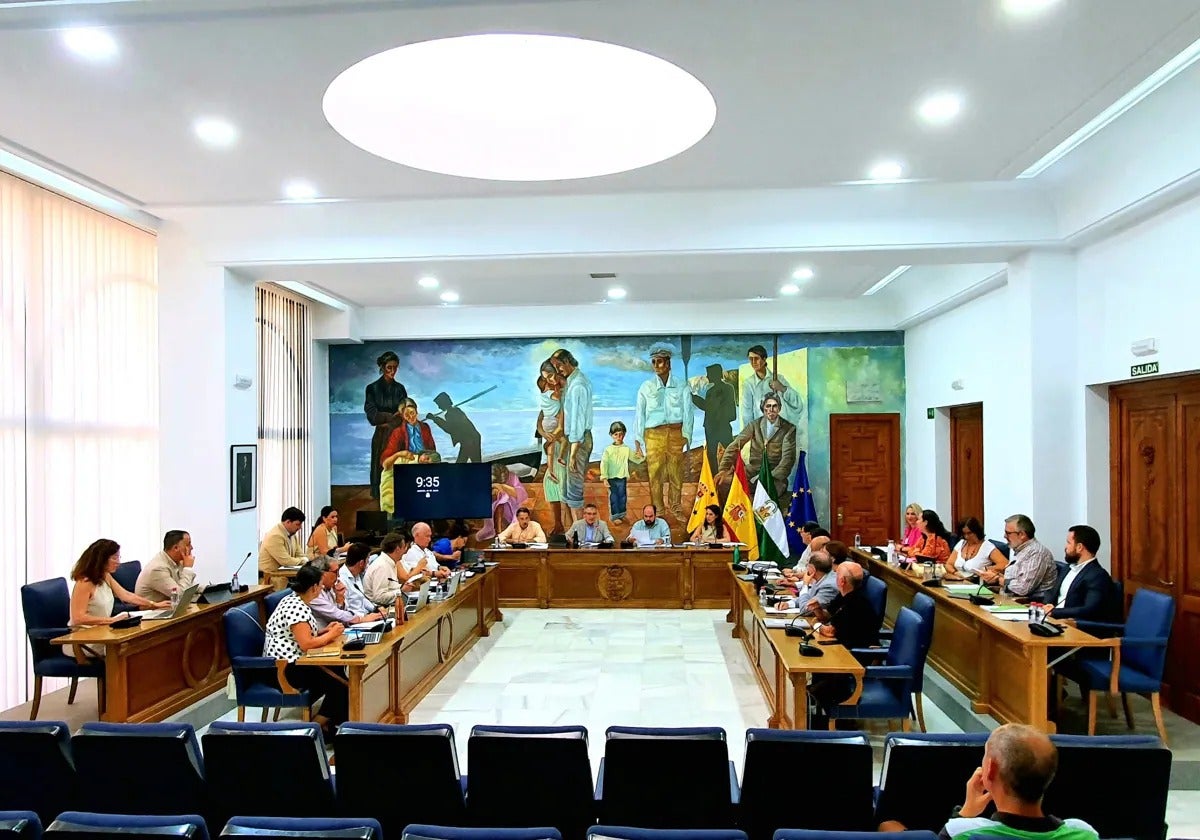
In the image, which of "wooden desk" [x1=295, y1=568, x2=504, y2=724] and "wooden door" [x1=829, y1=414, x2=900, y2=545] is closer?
"wooden desk" [x1=295, y1=568, x2=504, y2=724]

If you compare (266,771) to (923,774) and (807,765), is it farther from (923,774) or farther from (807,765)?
(923,774)

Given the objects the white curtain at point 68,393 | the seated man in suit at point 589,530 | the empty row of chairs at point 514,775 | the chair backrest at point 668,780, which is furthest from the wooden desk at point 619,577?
the chair backrest at point 668,780

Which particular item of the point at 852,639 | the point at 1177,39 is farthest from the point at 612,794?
the point at 1177,39

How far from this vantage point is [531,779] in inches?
138

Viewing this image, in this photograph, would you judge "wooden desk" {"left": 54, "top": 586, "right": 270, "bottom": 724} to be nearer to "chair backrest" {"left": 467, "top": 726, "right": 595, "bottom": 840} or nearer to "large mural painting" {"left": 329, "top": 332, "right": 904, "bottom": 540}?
"chair backrest" {"left": 467, "top": 726, "right": 595, "bottom": 840}

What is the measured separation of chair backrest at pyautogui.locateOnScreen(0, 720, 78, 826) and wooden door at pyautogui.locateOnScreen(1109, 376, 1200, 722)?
23.9 ft

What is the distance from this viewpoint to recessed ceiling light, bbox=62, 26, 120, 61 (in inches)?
158

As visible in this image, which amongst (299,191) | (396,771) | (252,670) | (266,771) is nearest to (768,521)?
(252,670)

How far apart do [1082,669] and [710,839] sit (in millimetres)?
4339

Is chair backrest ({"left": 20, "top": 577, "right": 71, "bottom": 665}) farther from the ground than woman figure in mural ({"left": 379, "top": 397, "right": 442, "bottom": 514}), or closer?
closer

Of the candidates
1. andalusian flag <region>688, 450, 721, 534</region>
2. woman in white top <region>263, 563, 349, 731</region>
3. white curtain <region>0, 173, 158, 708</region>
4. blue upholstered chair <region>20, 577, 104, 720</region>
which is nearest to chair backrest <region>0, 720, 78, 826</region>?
woman in white top <region>263, 563, 349, 731</region>

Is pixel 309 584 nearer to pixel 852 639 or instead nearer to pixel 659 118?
pixel 852 639

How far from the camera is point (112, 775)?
140 inches

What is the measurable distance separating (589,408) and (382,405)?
3376mm
